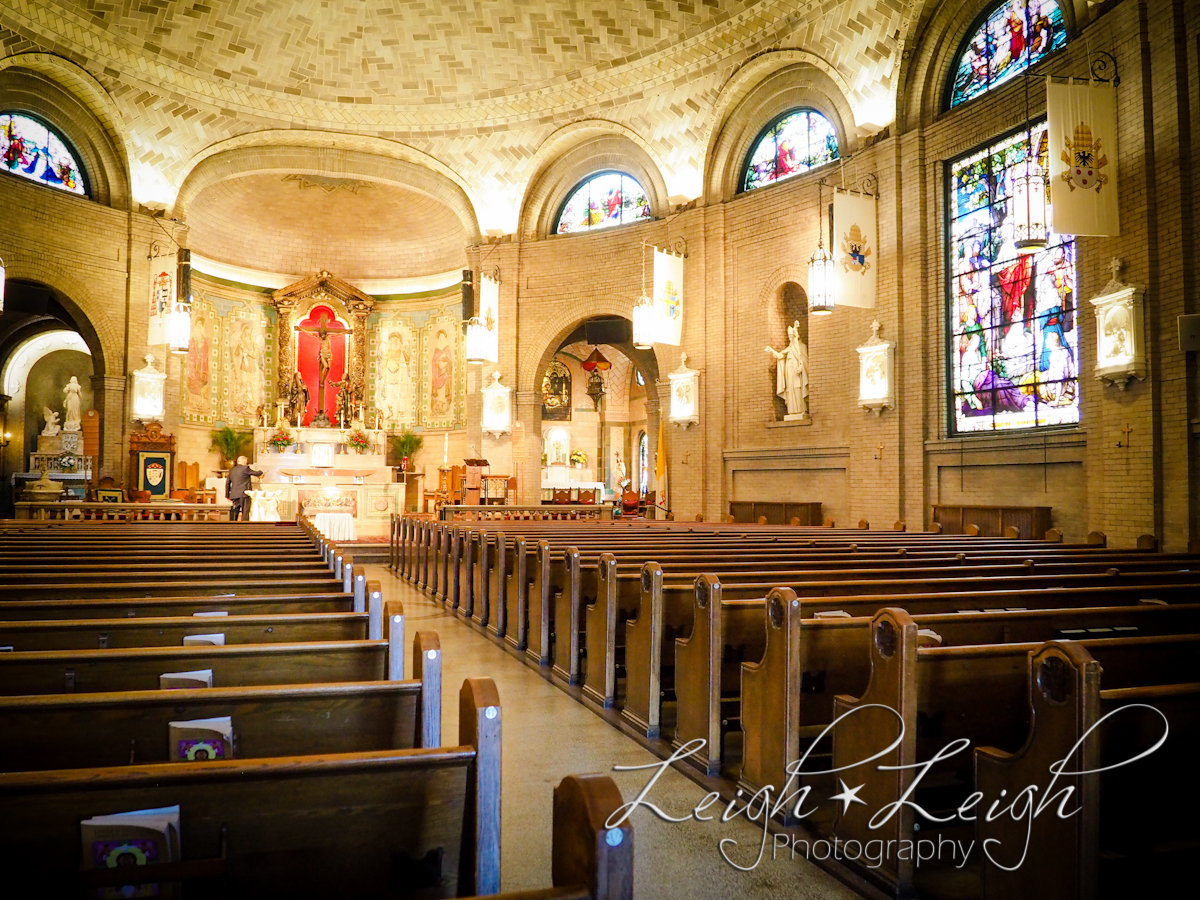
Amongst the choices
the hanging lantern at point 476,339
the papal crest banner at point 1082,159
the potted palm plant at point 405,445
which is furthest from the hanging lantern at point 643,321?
the potted palm plant at point 405,445

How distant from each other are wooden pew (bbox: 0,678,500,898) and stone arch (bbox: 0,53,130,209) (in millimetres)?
16258

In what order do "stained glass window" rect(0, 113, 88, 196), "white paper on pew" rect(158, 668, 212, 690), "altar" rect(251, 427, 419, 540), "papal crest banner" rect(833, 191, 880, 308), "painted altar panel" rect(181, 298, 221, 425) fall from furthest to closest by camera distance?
"painted altar panel" rect(181, 298, 221, 425) < "altar" rect(251, 427, 419, 540) < "stained glass window" rect(0, 113, 88, 196) < "papal crest banner" rect(833, 191, 880, 308) < "white paper on pew" rect(158, 668, 212, 690)

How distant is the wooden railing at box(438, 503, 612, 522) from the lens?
15.1m

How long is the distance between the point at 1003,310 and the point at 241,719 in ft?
36.4

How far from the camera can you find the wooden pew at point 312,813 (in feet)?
4.56

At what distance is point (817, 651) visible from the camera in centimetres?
322

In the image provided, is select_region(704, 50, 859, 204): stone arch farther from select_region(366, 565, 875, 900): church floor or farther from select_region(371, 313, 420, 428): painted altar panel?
select_region(366, 565, 875, 900): church floor

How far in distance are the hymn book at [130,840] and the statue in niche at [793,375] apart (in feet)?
43.0

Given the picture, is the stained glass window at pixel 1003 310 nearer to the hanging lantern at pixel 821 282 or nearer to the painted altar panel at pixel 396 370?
the hanging lantern at pixel 821 282

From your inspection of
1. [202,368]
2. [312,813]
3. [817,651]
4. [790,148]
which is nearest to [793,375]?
[790,148]

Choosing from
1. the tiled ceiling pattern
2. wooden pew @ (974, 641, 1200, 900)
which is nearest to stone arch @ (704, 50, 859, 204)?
the tiled ceiling pattern

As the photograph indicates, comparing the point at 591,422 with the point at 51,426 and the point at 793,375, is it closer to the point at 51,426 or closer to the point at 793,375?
the point at 793,375

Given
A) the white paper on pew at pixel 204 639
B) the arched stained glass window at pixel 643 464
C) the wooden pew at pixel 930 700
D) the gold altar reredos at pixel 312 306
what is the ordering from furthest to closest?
the arched stained glass window at pixel 643 464
the gold altar reredos at pixel 312 306
the white paper on pew at pixel 204 639
the wooden pew at pixel 930 700

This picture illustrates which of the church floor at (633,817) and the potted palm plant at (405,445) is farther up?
the potted palm plant at (405,445)
